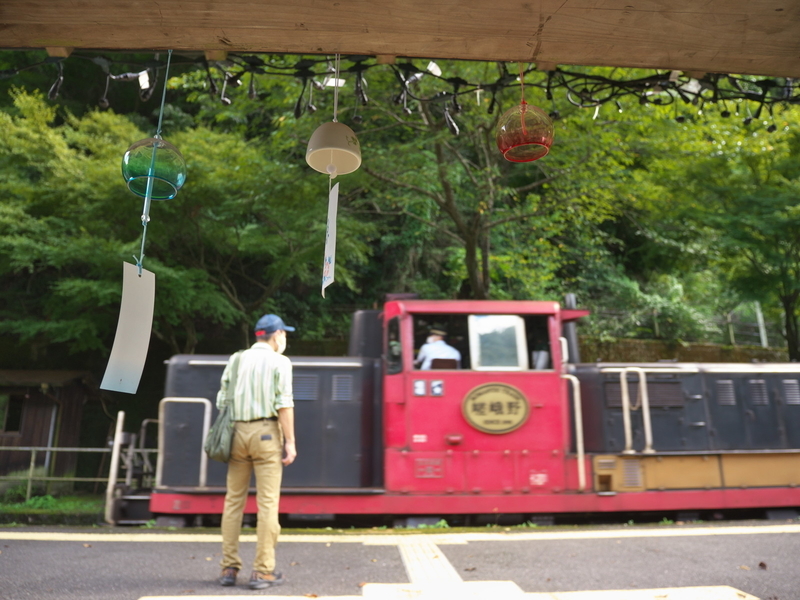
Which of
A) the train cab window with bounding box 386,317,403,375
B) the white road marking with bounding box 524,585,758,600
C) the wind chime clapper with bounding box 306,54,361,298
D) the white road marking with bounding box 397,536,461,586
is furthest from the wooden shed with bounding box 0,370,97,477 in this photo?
the white road marking with bounding box 524,585,758,600

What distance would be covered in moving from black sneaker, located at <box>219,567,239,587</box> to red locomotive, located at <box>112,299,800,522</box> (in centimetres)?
245

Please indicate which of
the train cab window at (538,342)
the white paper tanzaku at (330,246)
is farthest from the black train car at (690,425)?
the white paper tanzaku at (330,246)

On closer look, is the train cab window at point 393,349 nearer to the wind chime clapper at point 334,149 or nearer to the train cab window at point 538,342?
the train cab window at point 538,342

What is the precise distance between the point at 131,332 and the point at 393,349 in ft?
13.0

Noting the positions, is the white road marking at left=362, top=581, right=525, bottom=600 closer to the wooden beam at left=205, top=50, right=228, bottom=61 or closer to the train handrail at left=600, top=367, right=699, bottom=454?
the wooden beam at left=205, top=50, right=228, bottom=61

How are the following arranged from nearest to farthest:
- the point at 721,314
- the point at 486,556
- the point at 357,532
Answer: the point at 486,556, the point at 357,532, the point at 721,314

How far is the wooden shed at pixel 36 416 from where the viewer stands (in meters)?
10.1

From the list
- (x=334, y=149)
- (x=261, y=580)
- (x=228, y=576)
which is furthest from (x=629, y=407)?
(x=334, y=149)

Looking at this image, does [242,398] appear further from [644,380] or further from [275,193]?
[275,193]

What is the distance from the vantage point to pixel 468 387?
5.61 m

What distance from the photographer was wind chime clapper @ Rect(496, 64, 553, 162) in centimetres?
262

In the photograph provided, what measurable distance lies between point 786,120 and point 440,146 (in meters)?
4.77

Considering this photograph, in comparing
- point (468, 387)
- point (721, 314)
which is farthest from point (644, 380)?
point (721, 314)

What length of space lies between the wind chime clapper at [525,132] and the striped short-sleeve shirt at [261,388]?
1.67 meters
